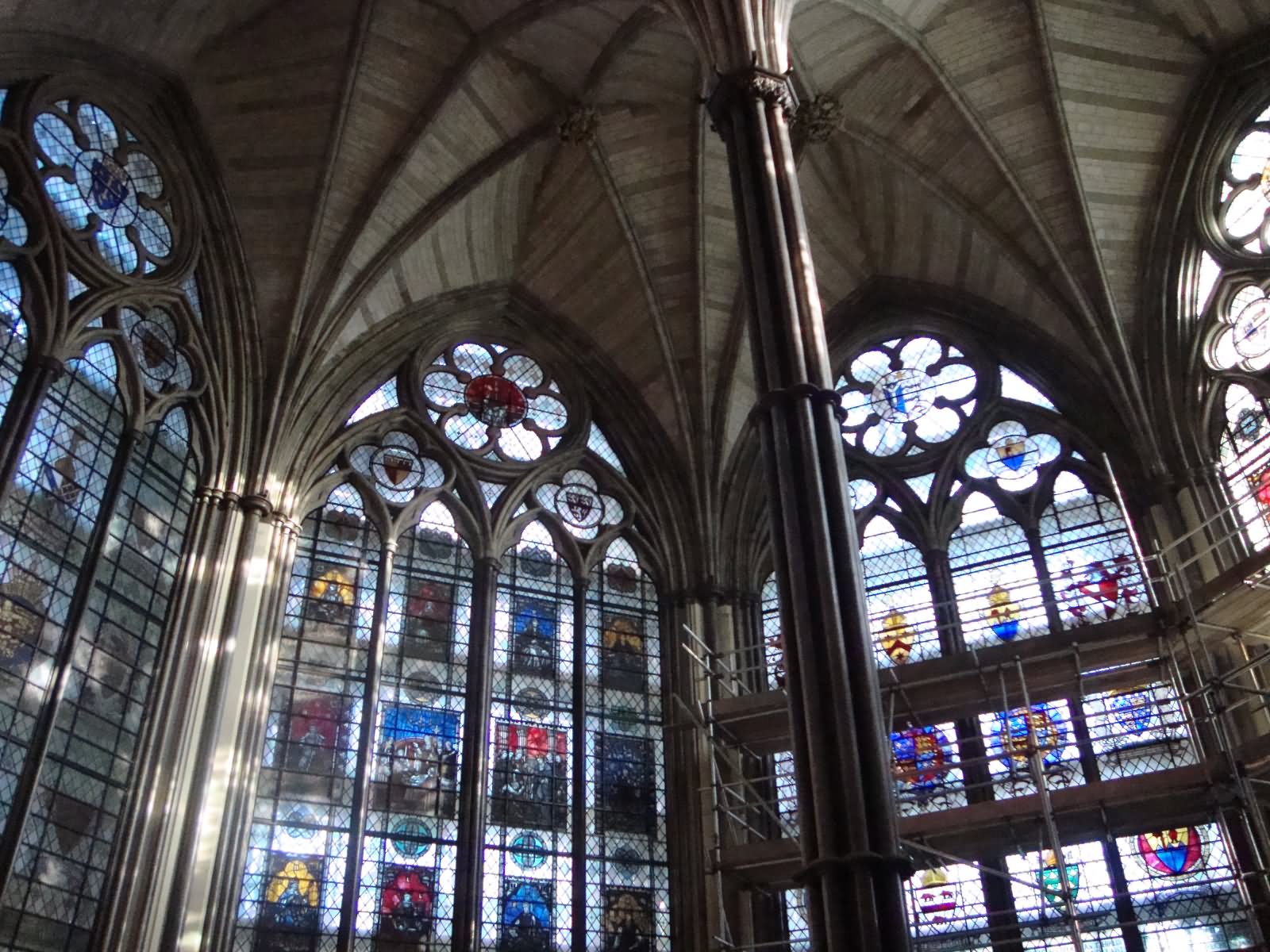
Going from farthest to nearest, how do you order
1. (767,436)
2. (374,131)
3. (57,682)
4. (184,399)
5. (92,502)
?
(374,131)
(184,399)
(92,502)
(57,682)
(767,436)

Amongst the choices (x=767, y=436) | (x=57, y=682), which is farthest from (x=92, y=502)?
(x=767, y=436)

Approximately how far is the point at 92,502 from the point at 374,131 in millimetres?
5107

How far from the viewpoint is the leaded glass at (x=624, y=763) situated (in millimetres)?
12727

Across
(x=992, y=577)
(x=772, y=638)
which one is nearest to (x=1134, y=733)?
(x=992, y=577)

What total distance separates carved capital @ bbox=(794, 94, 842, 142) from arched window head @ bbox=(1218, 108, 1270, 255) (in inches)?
157

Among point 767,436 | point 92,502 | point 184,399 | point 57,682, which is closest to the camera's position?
point 767,436

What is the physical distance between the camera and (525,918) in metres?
12.4

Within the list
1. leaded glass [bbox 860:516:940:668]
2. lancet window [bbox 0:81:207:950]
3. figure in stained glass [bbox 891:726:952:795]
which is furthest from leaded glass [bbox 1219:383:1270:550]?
lancet window [bbox 0:81:207:950]

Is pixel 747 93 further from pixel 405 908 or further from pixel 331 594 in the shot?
pixel 405 908

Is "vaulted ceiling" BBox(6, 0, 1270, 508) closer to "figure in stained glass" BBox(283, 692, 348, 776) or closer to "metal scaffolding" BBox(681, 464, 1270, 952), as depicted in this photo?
"figure in stained glass" BBox(283, 692, 348, 776)

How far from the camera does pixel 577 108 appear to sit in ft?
49.1

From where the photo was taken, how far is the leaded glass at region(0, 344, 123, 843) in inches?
415

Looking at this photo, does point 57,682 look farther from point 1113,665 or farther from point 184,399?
point 1113,665

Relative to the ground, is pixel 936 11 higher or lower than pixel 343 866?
higher
